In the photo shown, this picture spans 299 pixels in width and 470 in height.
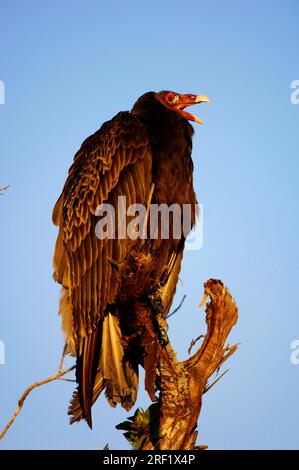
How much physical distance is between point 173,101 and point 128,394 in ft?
8.38

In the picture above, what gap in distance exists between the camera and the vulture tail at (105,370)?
4.77 metres

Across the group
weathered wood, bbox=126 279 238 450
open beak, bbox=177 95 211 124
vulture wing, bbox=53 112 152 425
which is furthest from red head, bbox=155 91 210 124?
weathered wood, bbox=126 279 238 450

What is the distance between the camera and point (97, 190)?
5285 mm

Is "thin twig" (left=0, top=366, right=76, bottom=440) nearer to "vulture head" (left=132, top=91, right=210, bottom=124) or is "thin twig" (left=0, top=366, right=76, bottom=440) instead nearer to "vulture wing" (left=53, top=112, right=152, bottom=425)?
"vulture wing" (left=53, top=112, right=152, bottom=425)

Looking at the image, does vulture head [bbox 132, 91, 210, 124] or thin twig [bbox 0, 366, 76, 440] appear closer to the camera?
thin twig [bbox 0, 366, 76, 440]

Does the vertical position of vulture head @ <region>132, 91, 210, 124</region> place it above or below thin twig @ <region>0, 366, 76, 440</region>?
above

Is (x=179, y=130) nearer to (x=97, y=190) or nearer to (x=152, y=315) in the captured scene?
(x=97, y=190)

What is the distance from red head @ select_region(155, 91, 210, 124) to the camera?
5.87m

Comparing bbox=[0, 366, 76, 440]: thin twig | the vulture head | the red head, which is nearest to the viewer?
bbox=[0, 366, 76, 440]: thin twig

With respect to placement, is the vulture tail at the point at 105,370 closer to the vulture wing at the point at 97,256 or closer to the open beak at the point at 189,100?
the vulture wing at the point at 97,256

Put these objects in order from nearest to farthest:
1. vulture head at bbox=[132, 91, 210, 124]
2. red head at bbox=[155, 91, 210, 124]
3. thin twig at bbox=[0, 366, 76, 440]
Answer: thin twig at bbox=[0, 366, 76, 440] → vulture head at bbox=[132, 91, 210, 124] → red head at bbox=[155, 91, 210, 124]

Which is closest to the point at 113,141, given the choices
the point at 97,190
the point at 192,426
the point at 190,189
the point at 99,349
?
the point at 97,190
